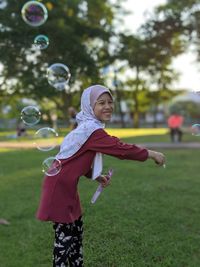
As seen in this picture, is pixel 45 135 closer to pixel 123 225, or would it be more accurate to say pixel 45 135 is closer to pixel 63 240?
pixel 123 225

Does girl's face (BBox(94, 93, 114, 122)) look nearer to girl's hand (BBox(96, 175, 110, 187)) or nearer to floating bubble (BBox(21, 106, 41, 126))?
girl's hand (BBox(96, 175, 110, 187))

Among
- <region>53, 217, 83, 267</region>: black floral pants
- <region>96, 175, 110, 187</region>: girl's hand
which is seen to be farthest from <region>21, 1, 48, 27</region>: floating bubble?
<region>53, 217, 83, 267</region>: black floral pants

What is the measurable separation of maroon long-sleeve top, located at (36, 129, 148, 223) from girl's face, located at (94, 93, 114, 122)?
15 cm

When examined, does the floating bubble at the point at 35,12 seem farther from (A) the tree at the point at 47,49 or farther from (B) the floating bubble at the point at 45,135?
(A) the tree at the point at 47,49

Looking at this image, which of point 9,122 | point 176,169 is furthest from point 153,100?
point 176,169

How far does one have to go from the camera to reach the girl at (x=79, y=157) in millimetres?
3715

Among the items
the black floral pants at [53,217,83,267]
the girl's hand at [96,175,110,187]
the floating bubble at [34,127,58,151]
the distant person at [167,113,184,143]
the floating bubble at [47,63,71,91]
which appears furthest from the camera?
the distant person at [167,113,184,143]

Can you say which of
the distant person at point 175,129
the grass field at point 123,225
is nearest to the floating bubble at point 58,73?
the grass field at point 123,225

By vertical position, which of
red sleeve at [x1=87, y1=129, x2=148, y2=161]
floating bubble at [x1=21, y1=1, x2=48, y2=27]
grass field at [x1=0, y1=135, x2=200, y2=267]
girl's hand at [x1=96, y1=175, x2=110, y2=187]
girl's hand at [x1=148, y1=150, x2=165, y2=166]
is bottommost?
grass field at [x1=0, y1=135, x2=200, y2=267]

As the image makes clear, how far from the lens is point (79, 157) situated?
3816mm

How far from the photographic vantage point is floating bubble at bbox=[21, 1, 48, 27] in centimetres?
730

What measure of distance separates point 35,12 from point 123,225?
A: 3.69 metres

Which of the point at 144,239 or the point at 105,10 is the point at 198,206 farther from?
the point at 105,10

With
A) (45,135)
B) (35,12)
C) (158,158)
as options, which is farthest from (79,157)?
(35,12)
